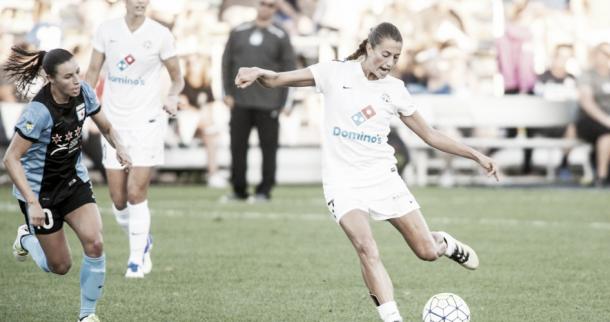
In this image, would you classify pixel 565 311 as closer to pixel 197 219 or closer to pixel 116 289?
pixel 116 289

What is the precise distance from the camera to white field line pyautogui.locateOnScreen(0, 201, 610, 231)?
15.8 meters

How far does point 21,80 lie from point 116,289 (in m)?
2.14

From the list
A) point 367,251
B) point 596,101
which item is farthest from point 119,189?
point 596,101

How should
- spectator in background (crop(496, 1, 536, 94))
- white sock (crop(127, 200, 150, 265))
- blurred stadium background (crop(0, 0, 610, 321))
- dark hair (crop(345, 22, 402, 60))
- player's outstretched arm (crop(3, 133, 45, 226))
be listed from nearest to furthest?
player's outstretched arm (crop(3, 133, 45, 226))
dark hair (crop(345, 22, 402, 60))
blurred stadium background (crop(0, 0, 610, 321))
white sock (crop(127, 200, 150, 265))
spectator in background (crop(496, 1, 536, 94))

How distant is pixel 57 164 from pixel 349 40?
45.9 feet

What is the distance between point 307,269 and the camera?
11633 millimetres

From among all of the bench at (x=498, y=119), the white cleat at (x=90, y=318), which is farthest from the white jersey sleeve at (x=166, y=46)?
the bench at (x=498, y=119)

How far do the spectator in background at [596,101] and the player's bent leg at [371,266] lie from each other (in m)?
14.1

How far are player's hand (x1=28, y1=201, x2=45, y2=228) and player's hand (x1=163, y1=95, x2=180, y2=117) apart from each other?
10.7 feet

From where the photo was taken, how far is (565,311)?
9312mm

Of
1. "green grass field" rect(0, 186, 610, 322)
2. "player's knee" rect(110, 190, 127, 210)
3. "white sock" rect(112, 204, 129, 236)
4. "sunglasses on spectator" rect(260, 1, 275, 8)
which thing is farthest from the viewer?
"sunglasses on spectator" rect(260, 1, 275, 8)

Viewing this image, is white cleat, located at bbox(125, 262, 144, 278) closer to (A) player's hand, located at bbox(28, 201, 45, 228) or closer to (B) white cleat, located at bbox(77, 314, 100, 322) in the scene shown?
(B) white cleat, located at bbox(77, 314, 100, 322)

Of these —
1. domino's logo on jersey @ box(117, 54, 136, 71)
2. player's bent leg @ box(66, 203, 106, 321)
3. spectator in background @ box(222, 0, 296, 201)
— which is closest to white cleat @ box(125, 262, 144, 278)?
domino's logo on jersey @ box(117, 54, 136, 71)

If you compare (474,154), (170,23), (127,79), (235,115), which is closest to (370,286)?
(474,154)
